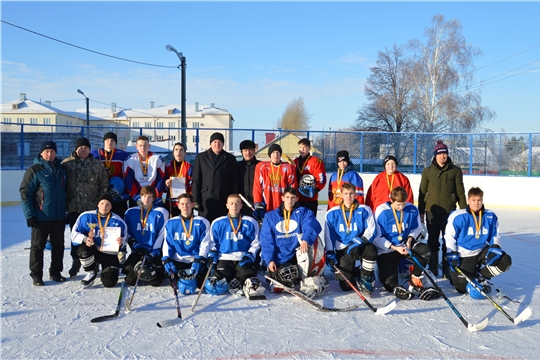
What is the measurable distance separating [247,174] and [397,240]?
1.67 metres

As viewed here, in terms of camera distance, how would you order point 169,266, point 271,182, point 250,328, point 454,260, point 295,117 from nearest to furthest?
point 250,328 < point 169,266 < point 454,260 < point 271,182 < point 295,117

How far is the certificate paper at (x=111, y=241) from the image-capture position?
412cm

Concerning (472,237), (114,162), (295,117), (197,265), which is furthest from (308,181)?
(295,117)

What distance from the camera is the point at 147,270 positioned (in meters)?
3.99

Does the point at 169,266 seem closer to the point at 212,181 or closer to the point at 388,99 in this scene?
the point at 212,181

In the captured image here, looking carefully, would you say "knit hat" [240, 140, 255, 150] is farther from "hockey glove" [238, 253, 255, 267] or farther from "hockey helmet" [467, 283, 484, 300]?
"hockey helmet" [467, 283, 484, 300]

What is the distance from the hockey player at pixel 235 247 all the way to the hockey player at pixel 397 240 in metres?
1.14

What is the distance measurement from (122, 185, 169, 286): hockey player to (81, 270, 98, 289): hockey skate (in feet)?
1.02

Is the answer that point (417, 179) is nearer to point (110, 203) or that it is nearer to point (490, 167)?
point (490, 167)

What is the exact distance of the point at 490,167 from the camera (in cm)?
1185

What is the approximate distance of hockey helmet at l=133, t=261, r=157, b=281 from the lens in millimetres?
3980

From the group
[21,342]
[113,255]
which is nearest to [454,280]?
[113,255]

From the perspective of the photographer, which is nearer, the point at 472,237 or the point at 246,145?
the point at 472,237

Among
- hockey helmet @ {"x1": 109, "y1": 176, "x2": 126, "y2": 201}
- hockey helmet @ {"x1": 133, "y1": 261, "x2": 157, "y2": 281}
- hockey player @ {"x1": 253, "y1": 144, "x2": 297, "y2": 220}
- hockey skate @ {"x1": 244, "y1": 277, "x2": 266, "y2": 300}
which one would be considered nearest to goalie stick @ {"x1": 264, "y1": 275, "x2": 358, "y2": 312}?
hockey skate @ {"x1": 244, "y1": 277, "x2": 266, "y2": 300}
